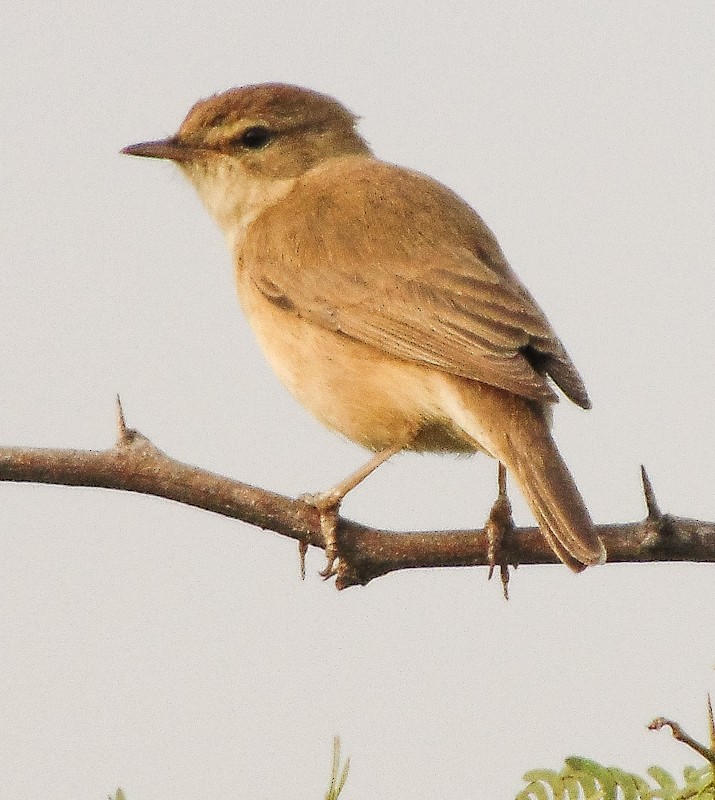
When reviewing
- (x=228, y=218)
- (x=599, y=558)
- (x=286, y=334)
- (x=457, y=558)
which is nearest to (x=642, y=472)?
(x=599, y=558)

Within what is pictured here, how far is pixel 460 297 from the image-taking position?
213 inches

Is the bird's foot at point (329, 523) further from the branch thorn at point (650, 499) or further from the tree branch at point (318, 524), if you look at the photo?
the branch thorn at point (650, 499)

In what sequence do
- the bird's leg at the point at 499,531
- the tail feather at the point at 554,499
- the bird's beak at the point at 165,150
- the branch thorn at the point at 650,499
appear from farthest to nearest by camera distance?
the bird's beak at the point at 165,150
the bird's leg at the point at 499,531
the tail feather at the point at 554,499
the branch thorn at the point at 650,499

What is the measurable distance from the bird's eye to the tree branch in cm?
285

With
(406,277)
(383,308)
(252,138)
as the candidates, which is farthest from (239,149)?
(383,308)

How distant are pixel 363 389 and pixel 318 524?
900 mm

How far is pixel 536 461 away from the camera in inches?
190

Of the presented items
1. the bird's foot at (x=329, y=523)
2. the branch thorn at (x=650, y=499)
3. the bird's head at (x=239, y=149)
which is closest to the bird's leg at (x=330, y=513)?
the bird's foot at (x=329, y=523)

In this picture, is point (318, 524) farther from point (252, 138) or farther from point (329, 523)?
point (252, 138)

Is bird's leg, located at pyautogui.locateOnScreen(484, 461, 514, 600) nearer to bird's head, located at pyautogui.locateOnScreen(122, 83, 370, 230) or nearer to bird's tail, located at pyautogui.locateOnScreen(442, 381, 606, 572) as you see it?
bird's tail, located at pyautogui.locateOnScreen(442, 381, 606, 572)

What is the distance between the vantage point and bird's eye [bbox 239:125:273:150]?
6973 mm

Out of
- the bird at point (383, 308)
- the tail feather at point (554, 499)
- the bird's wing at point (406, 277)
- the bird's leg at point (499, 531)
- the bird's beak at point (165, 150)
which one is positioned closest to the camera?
the tail feather at point (554, 499)

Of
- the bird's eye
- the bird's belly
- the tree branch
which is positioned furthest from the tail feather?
the bird's eye

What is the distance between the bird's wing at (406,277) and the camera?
5.12m
